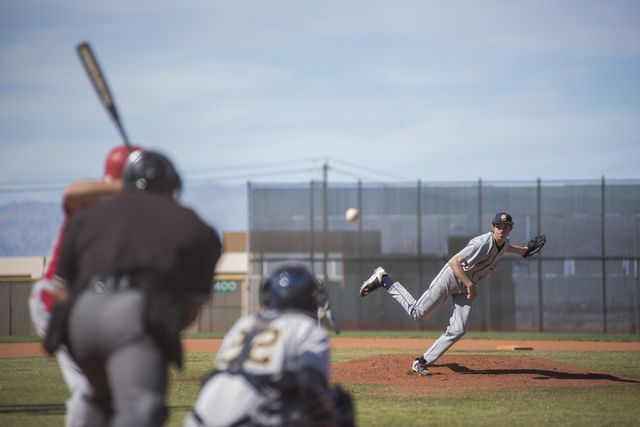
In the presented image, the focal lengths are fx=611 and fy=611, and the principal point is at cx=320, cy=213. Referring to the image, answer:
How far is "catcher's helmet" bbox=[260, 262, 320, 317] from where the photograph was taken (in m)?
3.19

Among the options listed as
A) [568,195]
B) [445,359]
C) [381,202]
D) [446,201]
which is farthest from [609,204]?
[445,359]

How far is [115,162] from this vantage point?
3789mm

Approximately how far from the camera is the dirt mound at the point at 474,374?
26.9ft

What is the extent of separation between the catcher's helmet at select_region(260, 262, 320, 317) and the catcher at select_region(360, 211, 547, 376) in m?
5.34

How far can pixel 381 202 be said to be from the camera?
1126 inches

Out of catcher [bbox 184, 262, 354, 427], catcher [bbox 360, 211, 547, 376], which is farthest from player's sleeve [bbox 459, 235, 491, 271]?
catcher [bbox 184, 262, 354, 427]

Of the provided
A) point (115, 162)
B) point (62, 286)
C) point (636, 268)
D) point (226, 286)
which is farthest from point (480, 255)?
point (226, 286)

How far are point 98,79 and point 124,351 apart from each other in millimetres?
2204

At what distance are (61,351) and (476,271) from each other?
627 cm

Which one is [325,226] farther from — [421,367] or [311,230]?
[421,367]

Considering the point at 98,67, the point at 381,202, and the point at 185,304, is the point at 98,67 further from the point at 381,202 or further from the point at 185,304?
the point at 381,202

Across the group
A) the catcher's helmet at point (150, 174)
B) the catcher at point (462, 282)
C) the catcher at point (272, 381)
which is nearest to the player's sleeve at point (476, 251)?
the catcher at point (462, 282)

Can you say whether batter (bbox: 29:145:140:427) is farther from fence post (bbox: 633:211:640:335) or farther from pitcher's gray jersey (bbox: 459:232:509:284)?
fence post (bbox: 633:211:640:335)

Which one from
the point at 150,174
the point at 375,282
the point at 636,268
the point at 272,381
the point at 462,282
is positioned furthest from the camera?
the point at 636,268
